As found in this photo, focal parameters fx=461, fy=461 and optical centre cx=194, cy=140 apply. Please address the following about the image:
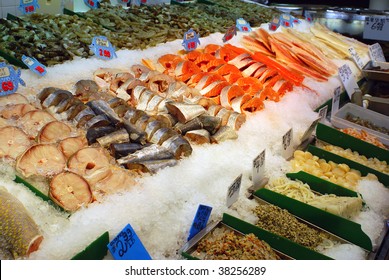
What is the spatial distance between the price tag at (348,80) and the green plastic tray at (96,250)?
3.33 meters

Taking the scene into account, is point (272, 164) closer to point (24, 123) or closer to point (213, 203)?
point (213, 203)

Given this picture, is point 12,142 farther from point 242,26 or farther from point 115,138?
point 242,26

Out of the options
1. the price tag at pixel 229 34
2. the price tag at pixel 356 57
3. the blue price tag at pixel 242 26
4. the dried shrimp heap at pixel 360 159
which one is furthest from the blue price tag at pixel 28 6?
the price tag at pixel 356 57

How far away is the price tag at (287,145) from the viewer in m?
3.30

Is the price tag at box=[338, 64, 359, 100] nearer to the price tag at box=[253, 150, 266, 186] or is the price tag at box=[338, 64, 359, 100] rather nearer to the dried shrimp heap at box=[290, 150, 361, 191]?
the dried shrimp heap at box=[290, 150, 361, 191]

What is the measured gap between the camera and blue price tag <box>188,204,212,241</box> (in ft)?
7.95

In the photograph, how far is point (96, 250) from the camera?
215 centimetres

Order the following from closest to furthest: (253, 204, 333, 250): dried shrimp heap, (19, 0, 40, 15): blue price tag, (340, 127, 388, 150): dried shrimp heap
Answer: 1. (253, 204, 333, 250): dried shrimp heap
2. (340, 127, 388, 150): dried shrimp heap
3. (19, 0, 40, 15): blue price tag

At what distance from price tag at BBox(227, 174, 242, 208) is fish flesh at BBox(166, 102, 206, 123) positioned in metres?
0.87

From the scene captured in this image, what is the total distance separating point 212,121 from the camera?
341cm

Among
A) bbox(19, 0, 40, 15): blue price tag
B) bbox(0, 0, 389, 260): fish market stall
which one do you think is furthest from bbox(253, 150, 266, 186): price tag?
bbox(19, 0, 40, 15): blue price tag

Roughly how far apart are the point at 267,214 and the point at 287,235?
17 centimetres

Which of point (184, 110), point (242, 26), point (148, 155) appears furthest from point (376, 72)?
point (148, 155)

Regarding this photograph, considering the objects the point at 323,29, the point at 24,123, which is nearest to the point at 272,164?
the point at 24,123
